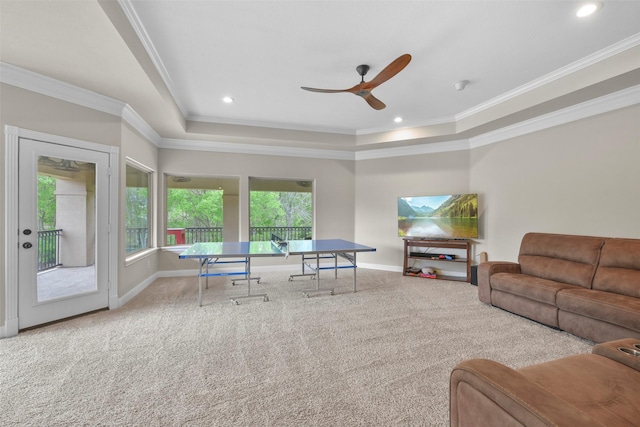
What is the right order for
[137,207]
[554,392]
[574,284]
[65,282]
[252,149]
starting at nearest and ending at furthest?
1. [554,392]
2. [574,284]
3. [65,282]
4. [137,207]
5. [252,149]

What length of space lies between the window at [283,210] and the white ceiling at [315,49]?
205 cm

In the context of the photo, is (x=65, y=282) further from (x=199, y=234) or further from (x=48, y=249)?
(x=199, y=234)

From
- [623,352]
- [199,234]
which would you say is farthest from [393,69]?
[199,234]

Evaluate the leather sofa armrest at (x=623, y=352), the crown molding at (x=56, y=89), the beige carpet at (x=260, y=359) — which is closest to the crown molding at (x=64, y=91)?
the crown molding at (x=56, y=89)

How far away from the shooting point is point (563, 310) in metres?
2.79

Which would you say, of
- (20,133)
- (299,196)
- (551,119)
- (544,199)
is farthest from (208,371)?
(551,119)

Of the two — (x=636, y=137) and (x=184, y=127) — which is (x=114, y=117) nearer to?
(x=184, y=127)

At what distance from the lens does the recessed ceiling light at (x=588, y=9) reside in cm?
222

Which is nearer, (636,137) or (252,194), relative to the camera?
(636,137)

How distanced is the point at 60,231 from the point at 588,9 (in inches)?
213

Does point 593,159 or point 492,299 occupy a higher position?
point 593,159

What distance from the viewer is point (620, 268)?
9.21ft

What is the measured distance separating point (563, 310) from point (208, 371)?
11.0 ft

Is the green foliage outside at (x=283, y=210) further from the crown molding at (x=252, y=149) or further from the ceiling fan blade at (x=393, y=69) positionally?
the ceiling fan blade at (x=393, y=69)
